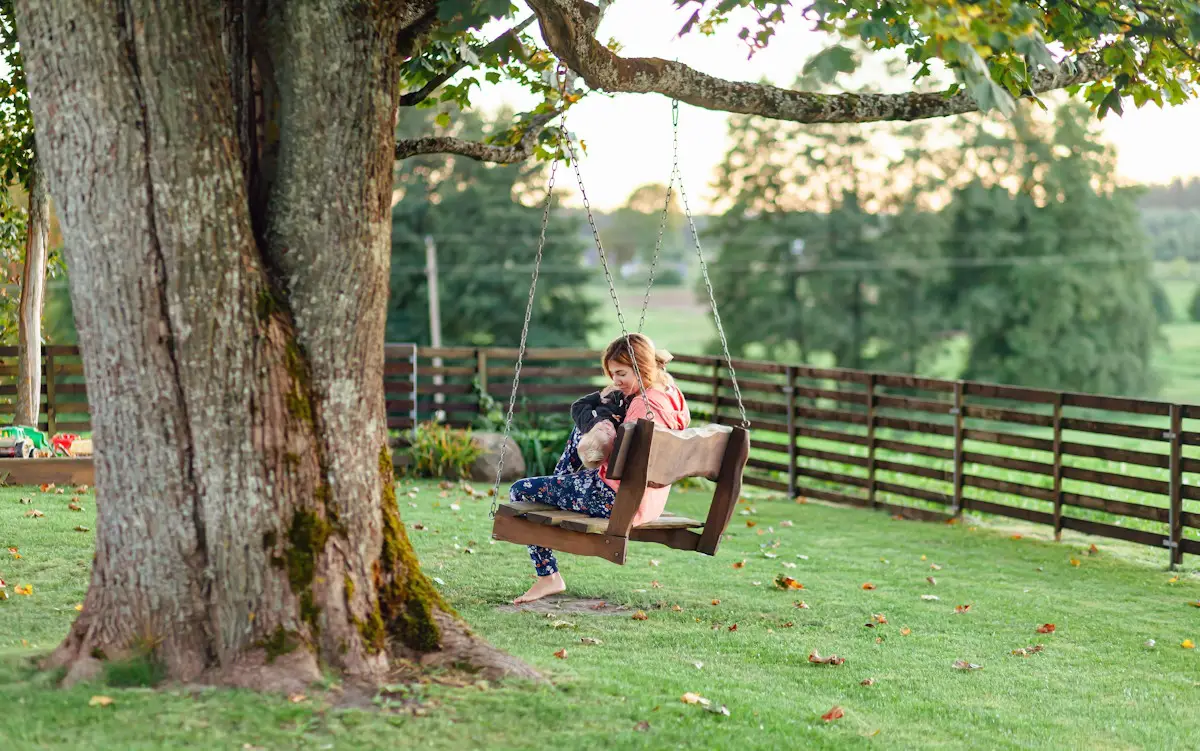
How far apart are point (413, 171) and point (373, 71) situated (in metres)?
31.2

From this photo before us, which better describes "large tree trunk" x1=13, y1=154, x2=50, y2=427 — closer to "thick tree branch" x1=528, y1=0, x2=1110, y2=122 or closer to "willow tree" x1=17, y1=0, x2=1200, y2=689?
"thick tree branch" x1=528, y1=0, x2=1110, y2=122

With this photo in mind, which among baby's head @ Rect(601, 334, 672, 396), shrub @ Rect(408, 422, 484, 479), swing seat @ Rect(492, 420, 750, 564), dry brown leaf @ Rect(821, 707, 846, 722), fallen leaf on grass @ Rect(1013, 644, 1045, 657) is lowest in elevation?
→ fallen leaf on grass @ Rect(1013, 644, 1045, 657)

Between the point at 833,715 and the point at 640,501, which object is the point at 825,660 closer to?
the point at 833,715

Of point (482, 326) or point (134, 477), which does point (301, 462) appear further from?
point (482, 326)

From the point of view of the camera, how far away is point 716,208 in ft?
121

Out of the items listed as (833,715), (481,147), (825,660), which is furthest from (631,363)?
(481,147)

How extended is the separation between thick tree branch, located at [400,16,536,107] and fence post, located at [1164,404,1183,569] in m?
4.95

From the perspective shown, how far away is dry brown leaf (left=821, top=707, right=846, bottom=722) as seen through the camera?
15.1 feet

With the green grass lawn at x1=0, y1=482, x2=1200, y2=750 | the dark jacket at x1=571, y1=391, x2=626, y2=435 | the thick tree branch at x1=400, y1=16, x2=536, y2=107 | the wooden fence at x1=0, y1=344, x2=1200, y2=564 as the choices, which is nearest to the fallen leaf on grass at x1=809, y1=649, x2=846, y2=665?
the green grass lawn at x1=0, y1=482, x2=1200, y2=750

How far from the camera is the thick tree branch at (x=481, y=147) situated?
6.70m

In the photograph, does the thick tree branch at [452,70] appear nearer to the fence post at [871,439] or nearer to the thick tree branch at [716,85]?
the thick tree branch at [716,85]

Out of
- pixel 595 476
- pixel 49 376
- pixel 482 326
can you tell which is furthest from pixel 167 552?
pixel 482 326

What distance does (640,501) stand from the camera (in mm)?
5484

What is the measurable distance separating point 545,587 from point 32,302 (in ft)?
19.3
